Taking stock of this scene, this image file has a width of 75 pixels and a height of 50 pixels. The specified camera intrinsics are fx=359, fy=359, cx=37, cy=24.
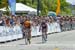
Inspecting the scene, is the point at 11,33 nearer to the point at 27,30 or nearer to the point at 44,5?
the point at 27,30

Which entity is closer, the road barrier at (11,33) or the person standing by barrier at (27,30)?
the person standing by barrier at (27,30)

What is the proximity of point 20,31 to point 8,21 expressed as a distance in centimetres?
277

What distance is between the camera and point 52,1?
95188 mm

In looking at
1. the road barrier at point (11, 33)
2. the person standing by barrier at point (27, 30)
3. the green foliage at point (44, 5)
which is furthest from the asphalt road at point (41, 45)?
the green foliage at point (44, 5)

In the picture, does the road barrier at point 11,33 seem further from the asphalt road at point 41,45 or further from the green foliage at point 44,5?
the green foliage at point 44,5

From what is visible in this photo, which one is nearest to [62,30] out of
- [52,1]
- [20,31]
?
[20,31]

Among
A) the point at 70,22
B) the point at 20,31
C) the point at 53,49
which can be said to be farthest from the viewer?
the point at 70,22

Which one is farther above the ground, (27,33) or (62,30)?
(27,33)

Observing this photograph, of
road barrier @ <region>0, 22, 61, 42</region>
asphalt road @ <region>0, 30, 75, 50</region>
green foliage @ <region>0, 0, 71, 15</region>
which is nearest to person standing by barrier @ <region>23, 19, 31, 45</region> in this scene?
asphalt road @ <region>0, 30, 75, 50</region>

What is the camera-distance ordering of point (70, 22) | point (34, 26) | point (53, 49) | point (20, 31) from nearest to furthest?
point (53, 49) → point (20, 31) → point (34, 26) → point (70, 22)

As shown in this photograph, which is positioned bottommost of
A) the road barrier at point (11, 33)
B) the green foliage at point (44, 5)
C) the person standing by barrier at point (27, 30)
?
the green foliage at point (44, 5)

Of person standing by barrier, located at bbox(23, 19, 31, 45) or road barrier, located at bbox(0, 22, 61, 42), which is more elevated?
person standing by barrier, located at bbox(23, 19, 31, 45)

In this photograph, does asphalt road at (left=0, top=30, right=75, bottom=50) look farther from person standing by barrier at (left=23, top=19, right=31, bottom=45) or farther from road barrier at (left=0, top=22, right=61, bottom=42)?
road barrier at (left=0, top=22, right=61, bottom=42)

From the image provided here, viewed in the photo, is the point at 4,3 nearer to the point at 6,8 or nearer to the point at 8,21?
the point at 6,8
